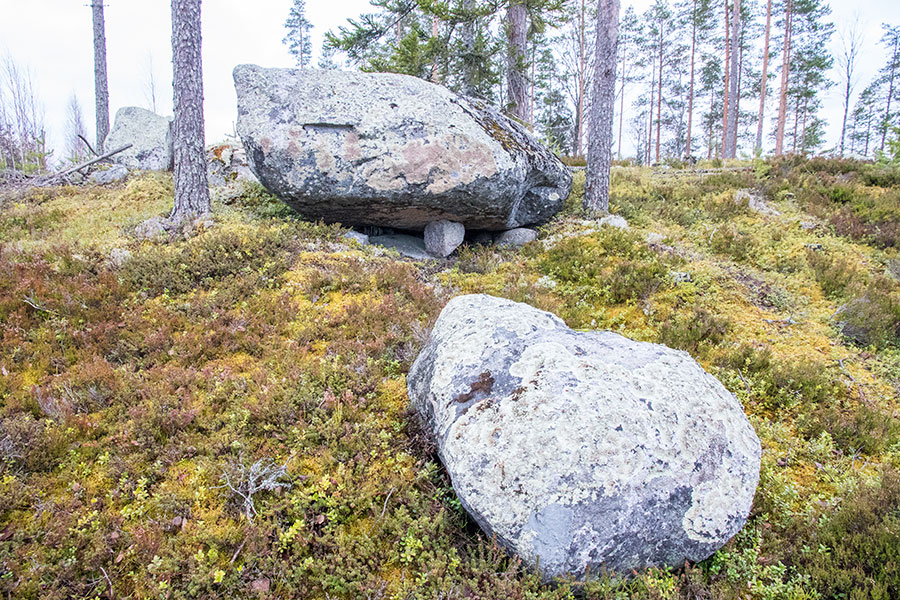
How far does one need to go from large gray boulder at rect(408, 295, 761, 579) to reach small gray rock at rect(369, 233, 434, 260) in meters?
5.41

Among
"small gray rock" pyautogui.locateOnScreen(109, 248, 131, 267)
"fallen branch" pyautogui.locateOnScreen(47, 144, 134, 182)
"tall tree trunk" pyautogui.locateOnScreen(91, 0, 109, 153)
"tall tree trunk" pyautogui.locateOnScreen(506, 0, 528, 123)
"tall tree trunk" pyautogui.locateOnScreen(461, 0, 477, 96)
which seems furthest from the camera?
"tall tree trunk" pyautogui.locateOnScreen(91, 0, 109, 153)

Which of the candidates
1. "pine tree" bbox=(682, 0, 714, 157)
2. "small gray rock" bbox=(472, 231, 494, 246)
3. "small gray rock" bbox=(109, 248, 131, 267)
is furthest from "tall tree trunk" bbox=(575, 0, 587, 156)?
"small gray rock" bbox=(109, 248, 131, 267)

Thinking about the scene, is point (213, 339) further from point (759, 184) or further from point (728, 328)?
point (759, 184)

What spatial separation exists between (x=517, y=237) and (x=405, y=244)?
2566 millimetres

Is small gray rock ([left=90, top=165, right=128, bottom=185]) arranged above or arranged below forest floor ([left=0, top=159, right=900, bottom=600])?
above

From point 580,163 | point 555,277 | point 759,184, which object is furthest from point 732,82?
point 555,277

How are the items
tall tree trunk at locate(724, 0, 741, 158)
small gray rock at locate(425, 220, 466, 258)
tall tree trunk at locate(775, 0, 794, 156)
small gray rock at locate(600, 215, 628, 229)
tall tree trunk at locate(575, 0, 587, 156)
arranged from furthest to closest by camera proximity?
tall tree trunk at locate(575, 0, 587, 156), tall tree trunk at locate(775, 0, 794, 156), tall tree trunk at locate(724, 0, 741, 158), small gray rock at locate(600, 215, 628, 229), small gray rock at locate(425, 220, 466, 258)

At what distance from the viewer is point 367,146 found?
845cm

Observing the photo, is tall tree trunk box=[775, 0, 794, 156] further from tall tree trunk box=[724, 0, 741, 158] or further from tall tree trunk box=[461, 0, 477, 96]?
tall tree trunk box=[461, 0, 477, 96]

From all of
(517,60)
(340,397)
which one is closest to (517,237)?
(517,60)

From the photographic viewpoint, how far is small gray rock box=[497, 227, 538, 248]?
10.1 meters

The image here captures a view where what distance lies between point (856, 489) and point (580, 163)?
1492 cm

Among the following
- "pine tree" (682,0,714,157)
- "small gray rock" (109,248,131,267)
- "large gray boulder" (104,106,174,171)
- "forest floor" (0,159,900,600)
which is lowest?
"forest floor" (0,159,900,600)

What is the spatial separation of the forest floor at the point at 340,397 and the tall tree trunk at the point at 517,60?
601 centimetres
